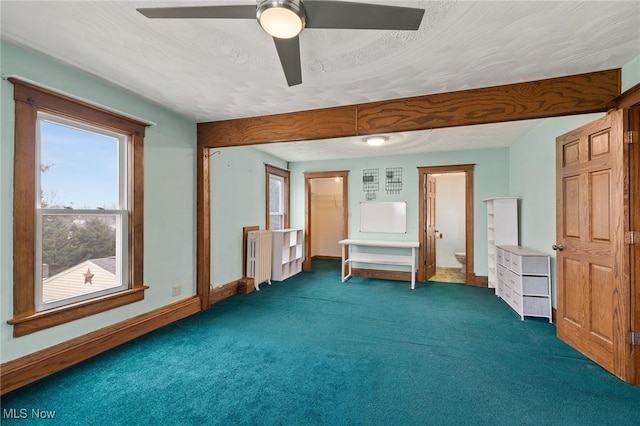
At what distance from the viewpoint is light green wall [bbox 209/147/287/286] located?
13.3 ft

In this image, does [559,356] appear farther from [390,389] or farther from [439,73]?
[439,73]

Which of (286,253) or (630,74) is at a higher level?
(630,74)

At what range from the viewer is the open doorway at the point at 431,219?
5.07 metres

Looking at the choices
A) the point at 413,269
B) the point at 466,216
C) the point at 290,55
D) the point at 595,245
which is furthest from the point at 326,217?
the point at 290,55

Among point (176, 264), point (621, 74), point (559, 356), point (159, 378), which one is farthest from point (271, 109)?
point (559, 356)

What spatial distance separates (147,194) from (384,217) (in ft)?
13.5

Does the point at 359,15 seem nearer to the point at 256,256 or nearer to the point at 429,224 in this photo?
the point at 256,256

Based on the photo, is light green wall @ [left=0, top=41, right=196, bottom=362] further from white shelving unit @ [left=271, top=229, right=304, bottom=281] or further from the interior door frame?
the interior door frame

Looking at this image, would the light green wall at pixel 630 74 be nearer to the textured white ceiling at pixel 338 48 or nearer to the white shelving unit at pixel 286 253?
the textured white ceiling at pixel 338 48

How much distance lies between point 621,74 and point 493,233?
9.38 ft

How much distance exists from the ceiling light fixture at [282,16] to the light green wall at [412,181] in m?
4.47

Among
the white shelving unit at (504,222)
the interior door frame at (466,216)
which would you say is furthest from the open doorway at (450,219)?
the white shelving unit at (504,222)

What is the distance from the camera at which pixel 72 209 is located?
2.37 meters

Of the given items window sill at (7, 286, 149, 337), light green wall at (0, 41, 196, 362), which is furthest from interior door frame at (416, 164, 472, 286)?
window sill at (7, 286, 149, 337)
